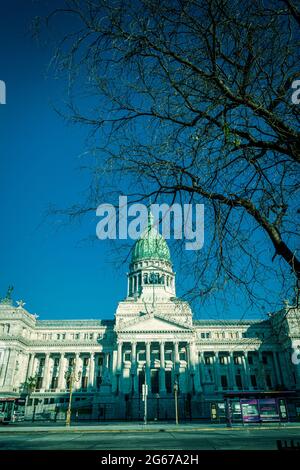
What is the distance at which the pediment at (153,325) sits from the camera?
61.2 m

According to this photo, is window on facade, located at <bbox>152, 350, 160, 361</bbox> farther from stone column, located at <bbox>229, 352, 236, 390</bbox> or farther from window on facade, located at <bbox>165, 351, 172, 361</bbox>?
stone column, located at <bbox>229, 352, 236, 390</bbox>

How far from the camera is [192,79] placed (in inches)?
198

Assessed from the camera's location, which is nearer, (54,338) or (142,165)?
(142,165)

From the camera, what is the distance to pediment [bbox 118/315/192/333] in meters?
Answer: 61.2

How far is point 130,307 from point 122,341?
9480 mm

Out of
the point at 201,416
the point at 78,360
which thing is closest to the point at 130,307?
the point at 78,360

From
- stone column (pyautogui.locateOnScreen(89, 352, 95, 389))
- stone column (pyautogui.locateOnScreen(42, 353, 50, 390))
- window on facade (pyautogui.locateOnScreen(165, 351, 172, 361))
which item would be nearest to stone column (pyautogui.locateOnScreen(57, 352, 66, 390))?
stone column (pyautogui.locateOnScreen(42, 353, 50, 390))

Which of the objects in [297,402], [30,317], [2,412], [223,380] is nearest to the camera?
[297,402]

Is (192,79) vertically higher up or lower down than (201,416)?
higher up

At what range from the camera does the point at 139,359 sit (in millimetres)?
63406

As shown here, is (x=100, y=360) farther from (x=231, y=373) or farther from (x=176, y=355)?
(x=231, y=373)

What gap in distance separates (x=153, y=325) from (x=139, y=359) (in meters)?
8.12

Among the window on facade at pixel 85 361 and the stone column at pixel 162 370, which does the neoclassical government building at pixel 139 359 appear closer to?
the stone column at pixel 162 370

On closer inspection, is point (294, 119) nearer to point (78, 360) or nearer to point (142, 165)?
point (142, 165)
